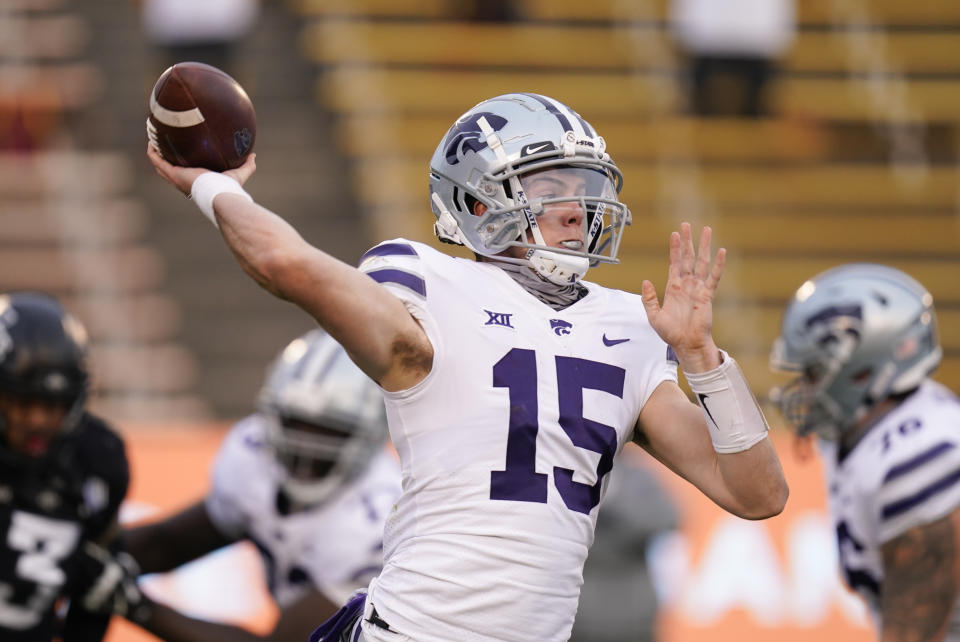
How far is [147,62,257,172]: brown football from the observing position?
2885mm

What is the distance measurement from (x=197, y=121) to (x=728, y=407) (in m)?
1.12

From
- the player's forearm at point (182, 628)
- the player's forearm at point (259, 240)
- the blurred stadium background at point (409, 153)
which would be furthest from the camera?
the blurred stadium background at point (409, 153)

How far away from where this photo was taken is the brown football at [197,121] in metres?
2.88

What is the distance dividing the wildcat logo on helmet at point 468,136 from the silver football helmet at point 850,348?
1605 millimetres

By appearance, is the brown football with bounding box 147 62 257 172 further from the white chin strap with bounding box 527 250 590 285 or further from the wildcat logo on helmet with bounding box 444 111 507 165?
the white chin strap with bounding box 527 250 590 285

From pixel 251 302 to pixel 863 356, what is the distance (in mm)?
6534

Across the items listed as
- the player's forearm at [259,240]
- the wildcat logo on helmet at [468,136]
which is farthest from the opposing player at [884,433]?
the player's forearm at [259,240]

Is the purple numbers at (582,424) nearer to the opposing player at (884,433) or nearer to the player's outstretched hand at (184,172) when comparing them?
the player's outstretched hand at (184,172)

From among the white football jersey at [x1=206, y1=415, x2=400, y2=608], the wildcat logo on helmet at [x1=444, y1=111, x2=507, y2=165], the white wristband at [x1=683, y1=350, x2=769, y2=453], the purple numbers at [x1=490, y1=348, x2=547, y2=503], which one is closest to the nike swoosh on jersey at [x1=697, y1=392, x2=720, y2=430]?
the white wristband at [x1=683, y1=350, x2=769, y2=453]

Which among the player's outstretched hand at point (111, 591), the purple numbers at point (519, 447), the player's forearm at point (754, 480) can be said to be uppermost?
the purple numbers at point (519, 447)

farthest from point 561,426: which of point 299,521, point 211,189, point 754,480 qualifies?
point 299,521

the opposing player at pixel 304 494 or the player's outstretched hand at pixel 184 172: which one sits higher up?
the player's outstretched hand at pixel 184 172

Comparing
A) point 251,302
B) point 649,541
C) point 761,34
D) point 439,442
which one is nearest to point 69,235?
point 251,302

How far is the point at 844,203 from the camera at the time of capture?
10.5 metres
